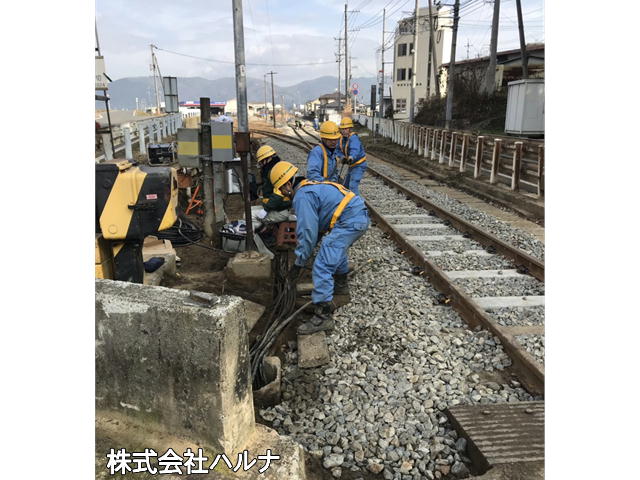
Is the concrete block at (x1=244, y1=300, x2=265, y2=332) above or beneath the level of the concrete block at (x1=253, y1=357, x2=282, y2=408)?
above

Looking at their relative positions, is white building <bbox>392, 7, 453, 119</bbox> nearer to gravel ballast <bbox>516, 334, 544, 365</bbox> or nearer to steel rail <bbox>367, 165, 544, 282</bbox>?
steel rail <bbox>367, 165, 544, 282</bbox>

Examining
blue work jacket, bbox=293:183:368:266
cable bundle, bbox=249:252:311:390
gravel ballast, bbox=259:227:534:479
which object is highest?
blue work jacket, bbox=293:183:368:266

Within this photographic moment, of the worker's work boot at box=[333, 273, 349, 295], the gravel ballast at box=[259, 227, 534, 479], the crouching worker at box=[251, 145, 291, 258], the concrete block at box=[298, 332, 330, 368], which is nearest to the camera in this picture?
the gravel ballast at box=[259, 227, 534, 479]

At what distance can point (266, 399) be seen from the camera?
3330 millimetres

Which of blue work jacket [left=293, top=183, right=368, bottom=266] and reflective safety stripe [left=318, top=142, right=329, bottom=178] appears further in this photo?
reflective safety stripe [left=318, top=142, right=329, bottom=178]

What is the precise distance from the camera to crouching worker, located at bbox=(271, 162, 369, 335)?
427 centimetres

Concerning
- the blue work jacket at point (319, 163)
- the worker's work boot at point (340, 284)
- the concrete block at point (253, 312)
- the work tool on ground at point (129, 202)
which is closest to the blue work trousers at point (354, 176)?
the blue work jacket at point (319, 163)

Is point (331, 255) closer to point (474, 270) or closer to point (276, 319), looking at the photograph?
point (276, 319)

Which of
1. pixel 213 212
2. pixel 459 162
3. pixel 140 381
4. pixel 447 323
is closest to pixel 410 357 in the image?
pixel 447 323

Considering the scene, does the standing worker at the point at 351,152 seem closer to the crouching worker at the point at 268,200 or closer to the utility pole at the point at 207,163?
the crouching worker at the point at 268,200

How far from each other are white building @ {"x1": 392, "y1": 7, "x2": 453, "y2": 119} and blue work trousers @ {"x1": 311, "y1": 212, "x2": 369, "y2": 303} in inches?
1890

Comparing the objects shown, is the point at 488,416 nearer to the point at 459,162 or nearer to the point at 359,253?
the point at 359,253

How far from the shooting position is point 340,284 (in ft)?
16.6

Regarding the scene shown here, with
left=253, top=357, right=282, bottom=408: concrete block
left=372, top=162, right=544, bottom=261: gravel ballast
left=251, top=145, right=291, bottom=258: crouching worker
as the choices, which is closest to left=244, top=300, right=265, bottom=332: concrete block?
left=253, top=357, right=282, bottom=408: concrete block
